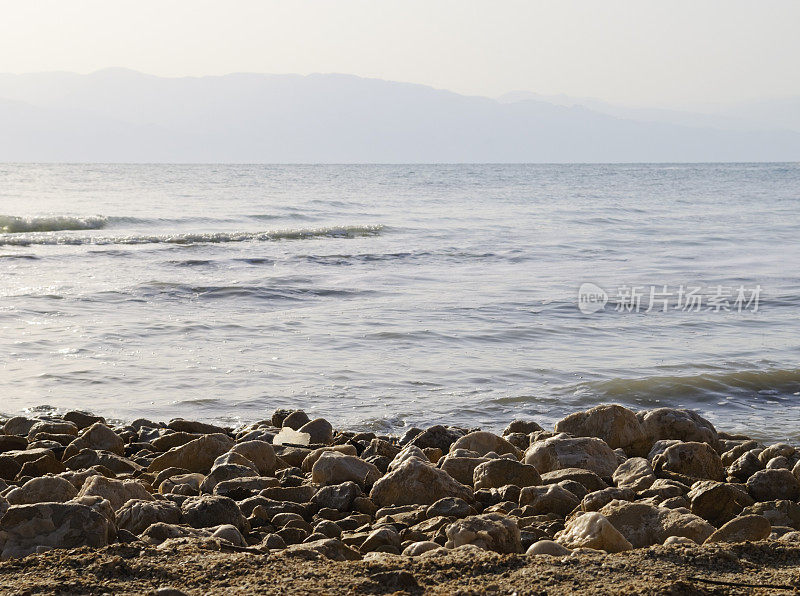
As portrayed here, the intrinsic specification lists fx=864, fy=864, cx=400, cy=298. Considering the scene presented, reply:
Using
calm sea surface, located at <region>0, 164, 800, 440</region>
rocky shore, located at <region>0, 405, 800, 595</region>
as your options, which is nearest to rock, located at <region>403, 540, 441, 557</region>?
rocky shore, located at <region>0, 405, 800, 595</region>

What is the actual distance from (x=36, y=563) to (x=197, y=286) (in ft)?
31.8

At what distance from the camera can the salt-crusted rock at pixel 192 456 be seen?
4762mm

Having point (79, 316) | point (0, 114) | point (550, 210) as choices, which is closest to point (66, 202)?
point (550, 210)

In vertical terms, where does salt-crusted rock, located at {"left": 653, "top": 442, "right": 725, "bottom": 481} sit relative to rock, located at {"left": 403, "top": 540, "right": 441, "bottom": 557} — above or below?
below

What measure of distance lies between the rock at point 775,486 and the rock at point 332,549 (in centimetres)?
218

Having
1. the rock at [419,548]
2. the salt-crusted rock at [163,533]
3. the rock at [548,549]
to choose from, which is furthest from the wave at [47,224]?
the rock at [548,549]

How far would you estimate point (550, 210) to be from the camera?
2964 cm

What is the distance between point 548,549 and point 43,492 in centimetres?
211

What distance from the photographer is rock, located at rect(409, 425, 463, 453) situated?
17.1ft

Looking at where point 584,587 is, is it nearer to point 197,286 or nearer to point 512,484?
point 512,484

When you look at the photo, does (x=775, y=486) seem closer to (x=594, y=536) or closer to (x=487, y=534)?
(x=594, y=536)

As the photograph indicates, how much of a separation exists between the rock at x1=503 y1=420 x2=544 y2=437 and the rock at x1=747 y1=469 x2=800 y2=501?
1.64m

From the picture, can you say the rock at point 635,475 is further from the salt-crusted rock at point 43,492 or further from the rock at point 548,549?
the salt-crusted rock at point 43,492

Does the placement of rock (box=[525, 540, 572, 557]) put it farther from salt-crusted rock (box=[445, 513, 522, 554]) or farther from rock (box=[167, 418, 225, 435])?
rock (box=[167, 418, 225, 435])
